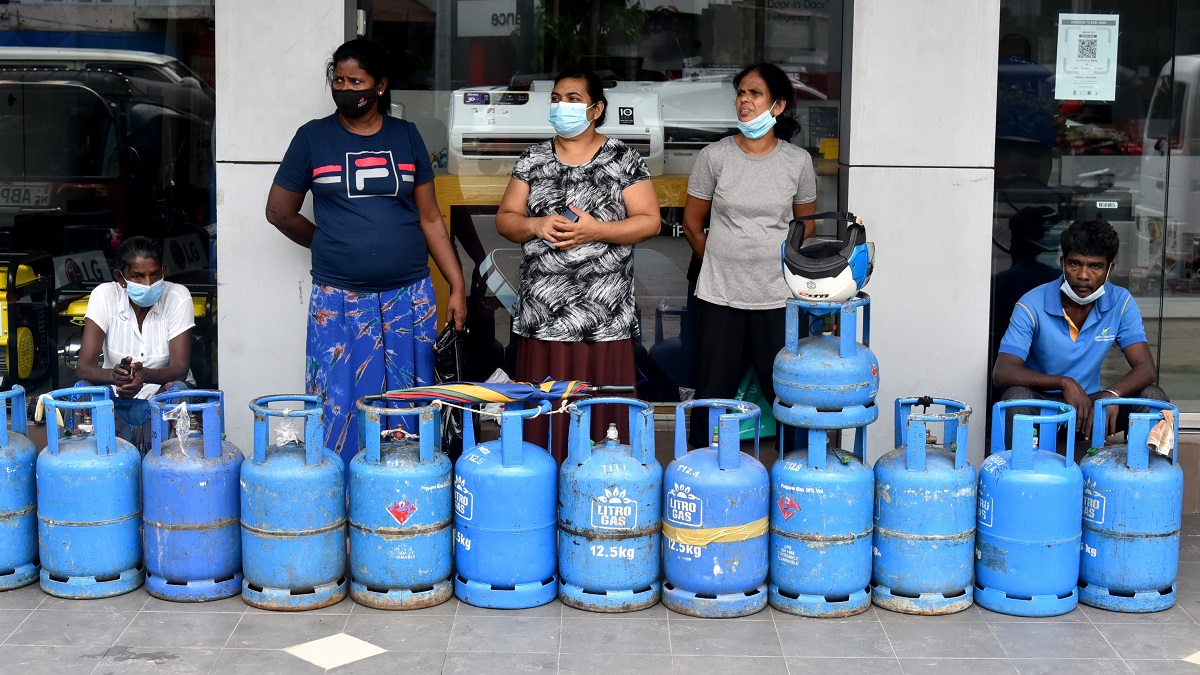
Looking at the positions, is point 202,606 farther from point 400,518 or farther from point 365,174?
point 365,174

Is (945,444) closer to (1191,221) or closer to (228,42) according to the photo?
(1191,221)

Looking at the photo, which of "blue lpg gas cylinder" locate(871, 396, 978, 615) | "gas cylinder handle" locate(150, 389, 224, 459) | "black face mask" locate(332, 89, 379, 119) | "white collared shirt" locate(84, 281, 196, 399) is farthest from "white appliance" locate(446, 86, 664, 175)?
"blue lpg gas cylinder" locate(871, 396, 978, 615)

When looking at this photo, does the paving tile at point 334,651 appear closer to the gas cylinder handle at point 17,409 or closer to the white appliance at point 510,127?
the gas cylinder handle at point 17,409

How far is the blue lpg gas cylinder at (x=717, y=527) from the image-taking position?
511 centimetres

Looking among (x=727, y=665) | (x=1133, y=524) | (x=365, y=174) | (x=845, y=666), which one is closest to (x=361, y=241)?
(x=365, y=174)

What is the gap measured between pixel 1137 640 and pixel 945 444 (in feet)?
3.22

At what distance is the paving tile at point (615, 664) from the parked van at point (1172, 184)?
3.70 m

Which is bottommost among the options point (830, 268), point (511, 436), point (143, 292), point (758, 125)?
point (511, 436)

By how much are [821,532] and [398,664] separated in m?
1.58

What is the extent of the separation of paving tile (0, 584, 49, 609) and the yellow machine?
1.95 m

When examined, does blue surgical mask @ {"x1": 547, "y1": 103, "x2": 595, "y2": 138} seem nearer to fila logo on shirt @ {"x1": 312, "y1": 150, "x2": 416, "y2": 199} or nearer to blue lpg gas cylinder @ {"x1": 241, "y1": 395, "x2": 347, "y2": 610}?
fila logo on shirt @ {"x1": 312, "y1": 150, "x2": 416, "y2": 199}

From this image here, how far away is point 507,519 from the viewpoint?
5.18 metres

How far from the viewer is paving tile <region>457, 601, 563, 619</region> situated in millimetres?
5246

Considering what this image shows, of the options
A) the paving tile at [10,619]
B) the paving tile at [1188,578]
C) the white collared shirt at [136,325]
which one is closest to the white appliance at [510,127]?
A: the white collared shirt at [136,325]
